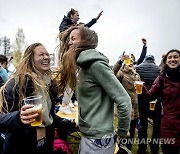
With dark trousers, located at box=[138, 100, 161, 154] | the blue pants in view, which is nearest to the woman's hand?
the blue pants

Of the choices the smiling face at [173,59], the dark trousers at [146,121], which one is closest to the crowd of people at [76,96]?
the smiling face at [173,59]

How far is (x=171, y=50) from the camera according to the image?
12.5 feet

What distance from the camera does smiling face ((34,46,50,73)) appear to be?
102 inches

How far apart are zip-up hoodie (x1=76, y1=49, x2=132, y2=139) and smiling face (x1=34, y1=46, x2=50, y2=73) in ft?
1.95

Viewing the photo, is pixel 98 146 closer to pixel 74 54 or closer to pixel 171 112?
pixel 74 54

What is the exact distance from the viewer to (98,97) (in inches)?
82.2

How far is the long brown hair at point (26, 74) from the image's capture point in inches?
85.7

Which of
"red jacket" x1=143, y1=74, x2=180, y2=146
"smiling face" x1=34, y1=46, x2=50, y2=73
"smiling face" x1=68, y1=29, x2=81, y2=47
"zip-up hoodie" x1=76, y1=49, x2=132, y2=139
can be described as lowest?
"red jacket" x1=143, y1=74, x2=180, y2=146

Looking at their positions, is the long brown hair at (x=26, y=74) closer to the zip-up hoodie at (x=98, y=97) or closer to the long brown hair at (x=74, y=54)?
the long brown hair at (x=74, y=54)

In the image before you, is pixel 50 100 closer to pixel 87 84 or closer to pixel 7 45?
pixel 87 84

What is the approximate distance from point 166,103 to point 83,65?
1941mm

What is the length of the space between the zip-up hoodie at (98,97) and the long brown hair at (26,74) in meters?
0.42

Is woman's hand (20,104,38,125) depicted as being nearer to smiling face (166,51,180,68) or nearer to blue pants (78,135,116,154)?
blue pants (78,135,116,154)

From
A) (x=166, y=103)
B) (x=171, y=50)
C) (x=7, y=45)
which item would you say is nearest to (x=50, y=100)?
(x=166, y=103)
